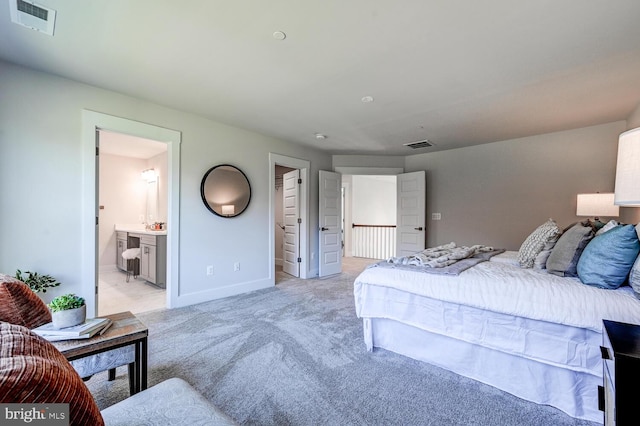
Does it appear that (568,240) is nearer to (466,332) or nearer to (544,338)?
(544,338)

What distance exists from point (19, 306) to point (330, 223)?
4359 mm

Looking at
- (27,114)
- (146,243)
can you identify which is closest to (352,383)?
(27,114)

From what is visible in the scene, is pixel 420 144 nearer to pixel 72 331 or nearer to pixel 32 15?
pixel 32 15

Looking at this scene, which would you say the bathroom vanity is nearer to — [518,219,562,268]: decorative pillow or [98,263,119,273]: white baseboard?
[98,263,119,273]: white baseboard

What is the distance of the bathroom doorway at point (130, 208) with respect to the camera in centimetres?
447

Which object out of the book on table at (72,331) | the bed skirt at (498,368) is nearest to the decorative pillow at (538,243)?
the bed skirt at (498,368)

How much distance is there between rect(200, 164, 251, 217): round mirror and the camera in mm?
3709

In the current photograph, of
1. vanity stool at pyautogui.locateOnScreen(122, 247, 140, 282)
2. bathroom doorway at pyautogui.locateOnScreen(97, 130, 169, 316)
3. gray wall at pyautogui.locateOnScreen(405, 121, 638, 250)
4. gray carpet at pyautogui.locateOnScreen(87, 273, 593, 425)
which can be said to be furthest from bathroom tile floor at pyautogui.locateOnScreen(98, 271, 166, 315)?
gray wall at pyautogui.locateOnScreen(405, 121, 638, 250)

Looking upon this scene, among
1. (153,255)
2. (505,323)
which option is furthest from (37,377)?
(153,255)

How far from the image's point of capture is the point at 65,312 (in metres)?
1.32

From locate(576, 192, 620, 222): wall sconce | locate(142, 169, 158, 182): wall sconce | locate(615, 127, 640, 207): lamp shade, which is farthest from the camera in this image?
locate(142, 169, 158, 182): wall sconce

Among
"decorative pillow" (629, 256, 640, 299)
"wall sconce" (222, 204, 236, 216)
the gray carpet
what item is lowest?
the gray carpet

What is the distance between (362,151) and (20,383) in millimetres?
5292

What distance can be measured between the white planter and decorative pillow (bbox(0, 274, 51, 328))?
0.32 ft
